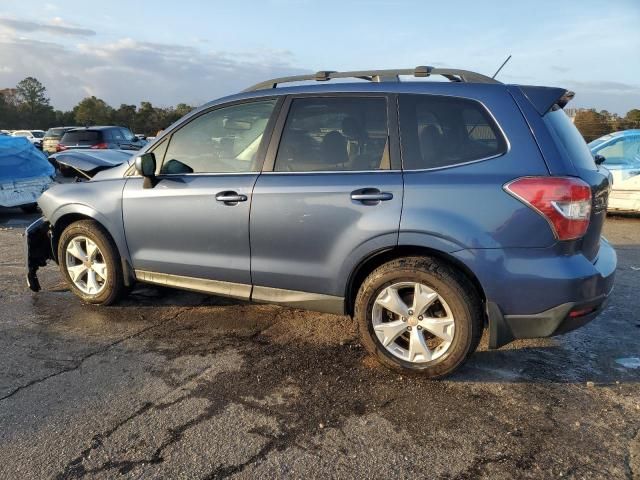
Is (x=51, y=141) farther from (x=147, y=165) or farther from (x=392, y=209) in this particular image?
(x=392, y=209)

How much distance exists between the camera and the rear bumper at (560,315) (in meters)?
3.02

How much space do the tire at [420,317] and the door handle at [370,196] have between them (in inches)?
16.0

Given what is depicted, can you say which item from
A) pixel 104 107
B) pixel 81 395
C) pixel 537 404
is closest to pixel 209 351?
pixel 81 395

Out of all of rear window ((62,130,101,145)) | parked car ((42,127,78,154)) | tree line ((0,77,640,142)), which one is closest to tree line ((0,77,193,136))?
tree line ((0,77,640,142))

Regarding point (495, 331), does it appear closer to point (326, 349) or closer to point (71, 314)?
point (326, 349)

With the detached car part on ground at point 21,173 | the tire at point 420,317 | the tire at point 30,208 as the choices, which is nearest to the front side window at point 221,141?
the tire at point 420,317

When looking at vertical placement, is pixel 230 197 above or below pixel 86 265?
above

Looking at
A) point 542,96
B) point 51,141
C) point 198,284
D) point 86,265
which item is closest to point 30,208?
point 86,265

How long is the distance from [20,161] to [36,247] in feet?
17.0

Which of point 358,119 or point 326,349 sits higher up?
point 358,119

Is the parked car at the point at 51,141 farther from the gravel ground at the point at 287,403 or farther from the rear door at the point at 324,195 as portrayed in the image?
the rear door at the point at 324,195

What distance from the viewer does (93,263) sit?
4.62 meters

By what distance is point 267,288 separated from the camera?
12.5ft

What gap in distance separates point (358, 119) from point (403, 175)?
1.81ft
